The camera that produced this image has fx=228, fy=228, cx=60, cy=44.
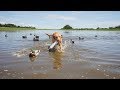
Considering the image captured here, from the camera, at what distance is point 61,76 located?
784 cm

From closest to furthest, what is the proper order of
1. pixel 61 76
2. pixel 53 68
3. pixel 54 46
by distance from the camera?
1. pixel 61 76
2. pixel 53 68
3. pixel 54 46
